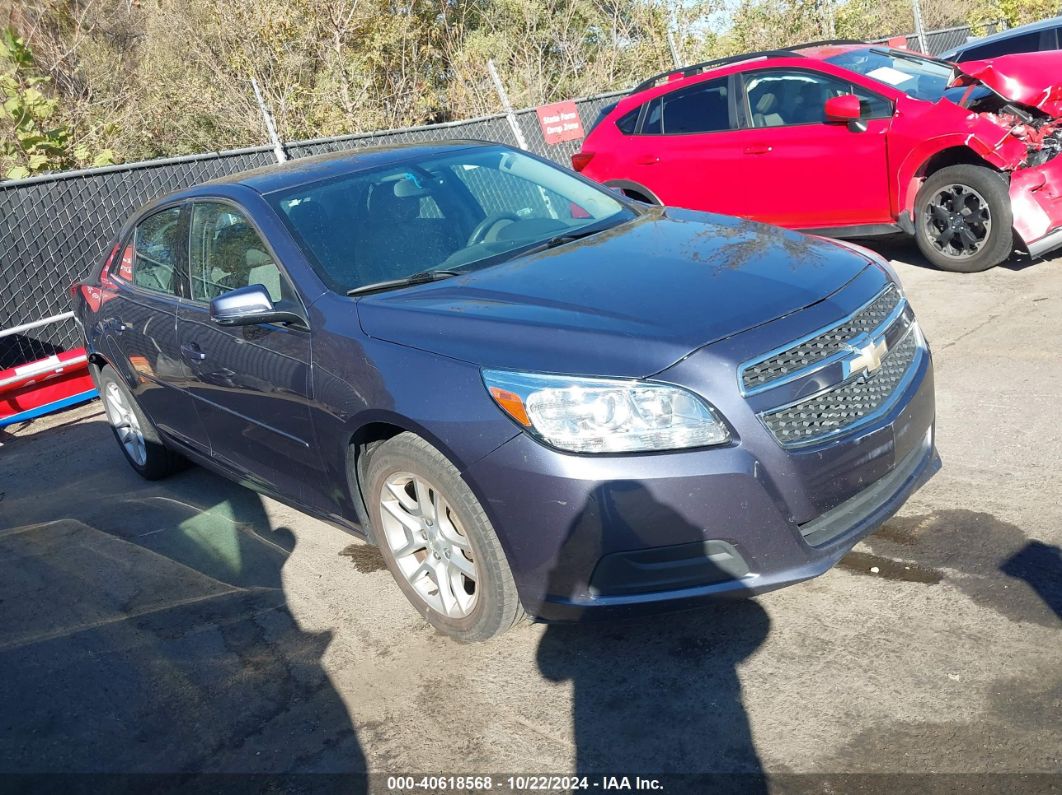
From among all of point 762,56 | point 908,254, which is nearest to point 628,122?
point 762,56

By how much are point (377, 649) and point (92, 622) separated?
1449mm

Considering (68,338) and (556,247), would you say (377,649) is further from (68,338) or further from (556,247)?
(68,338)

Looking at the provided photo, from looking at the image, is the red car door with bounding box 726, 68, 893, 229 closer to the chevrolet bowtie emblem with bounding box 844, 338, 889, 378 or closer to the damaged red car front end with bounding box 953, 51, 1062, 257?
the damaged red car front end with bounding box 953, 51, 1062, 257

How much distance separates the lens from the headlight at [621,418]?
302cm

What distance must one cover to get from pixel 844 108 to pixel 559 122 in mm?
5115

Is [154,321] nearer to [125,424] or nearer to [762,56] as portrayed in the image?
[125,424]

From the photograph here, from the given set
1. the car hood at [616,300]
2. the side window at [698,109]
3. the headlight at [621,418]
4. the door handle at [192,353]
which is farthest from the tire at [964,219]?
the door handle at [192,353]

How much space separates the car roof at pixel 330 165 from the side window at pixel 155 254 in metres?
0.20

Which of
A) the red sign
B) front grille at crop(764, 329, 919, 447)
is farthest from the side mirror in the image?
the red sign

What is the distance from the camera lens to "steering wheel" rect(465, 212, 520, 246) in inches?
168

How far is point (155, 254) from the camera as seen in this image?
5262 mm

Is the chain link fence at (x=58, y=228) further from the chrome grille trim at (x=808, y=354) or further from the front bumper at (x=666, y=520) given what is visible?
the front bumper at (x=666, y=520)

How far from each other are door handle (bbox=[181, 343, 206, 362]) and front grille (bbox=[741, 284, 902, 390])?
2.61 m

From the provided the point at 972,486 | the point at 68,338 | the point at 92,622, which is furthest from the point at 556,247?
the point at 68,338
